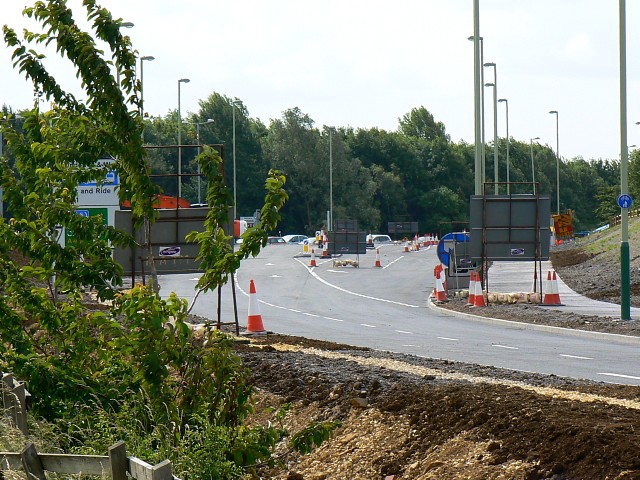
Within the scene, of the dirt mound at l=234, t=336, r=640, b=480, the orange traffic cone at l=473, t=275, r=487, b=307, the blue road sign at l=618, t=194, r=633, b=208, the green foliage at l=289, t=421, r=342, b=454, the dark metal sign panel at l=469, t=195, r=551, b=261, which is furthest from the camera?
the orange traffic cone at l=473, t=275, r=487, b=307

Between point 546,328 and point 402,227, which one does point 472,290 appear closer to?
point 546,328

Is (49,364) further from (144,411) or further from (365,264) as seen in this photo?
(365,264)

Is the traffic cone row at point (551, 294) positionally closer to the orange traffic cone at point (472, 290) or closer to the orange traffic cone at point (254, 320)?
the orange traffic cone at point (472, 290)

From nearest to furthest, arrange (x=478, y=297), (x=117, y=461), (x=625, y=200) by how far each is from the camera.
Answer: (x=117, y=461) < (x=625, y=200) < (x=478, y=297)

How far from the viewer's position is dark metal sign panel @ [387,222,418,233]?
11275 cm

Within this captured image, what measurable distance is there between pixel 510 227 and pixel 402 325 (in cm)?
526

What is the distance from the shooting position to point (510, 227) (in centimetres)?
2989

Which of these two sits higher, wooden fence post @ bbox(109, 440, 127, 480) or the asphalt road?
wooden fence post @ bbox(109, 440, 127, 480)

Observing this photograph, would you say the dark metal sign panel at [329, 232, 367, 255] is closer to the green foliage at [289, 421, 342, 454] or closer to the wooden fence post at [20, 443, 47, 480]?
the green foliage at [289, 421, 342, 454]

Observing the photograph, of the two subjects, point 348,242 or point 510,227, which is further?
point 348,242

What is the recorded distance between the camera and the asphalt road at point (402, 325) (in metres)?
17.2

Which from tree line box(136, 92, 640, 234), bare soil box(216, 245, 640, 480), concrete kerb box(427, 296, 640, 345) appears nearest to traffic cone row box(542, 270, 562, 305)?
concrete kerb box(427, 296, 640, 345)

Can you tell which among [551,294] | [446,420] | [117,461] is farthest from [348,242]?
[117,461]

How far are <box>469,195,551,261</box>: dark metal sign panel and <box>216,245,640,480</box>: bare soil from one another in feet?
51.1
